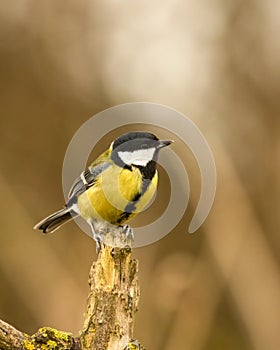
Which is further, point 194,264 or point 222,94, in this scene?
point 222,94

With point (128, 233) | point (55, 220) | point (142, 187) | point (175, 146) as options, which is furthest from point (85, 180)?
point (175, 146)

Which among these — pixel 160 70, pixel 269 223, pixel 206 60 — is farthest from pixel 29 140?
pixel 269 223

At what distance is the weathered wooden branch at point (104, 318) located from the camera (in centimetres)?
175

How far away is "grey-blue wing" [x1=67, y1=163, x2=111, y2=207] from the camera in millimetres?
2691

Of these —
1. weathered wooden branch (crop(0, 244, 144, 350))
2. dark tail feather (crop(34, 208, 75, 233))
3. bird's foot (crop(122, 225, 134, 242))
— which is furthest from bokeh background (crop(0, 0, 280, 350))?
weathered wooden branch (crop(0, 244, 144, 350))

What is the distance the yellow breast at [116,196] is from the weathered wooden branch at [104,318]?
1.34ft

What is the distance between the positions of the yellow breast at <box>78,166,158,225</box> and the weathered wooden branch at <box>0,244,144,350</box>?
41 centimetres

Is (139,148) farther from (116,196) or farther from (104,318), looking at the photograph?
(104,318)

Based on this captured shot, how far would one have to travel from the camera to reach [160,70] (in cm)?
548

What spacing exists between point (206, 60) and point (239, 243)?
190cm

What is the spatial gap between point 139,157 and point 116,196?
16 cm

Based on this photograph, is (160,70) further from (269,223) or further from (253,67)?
(269,223)

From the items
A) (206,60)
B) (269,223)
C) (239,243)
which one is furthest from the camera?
(206,60)

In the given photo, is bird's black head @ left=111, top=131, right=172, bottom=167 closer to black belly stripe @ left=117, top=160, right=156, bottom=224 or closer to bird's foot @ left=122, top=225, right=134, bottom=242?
black belly stripe @ left=117, top=160, right=156, bottom=224
